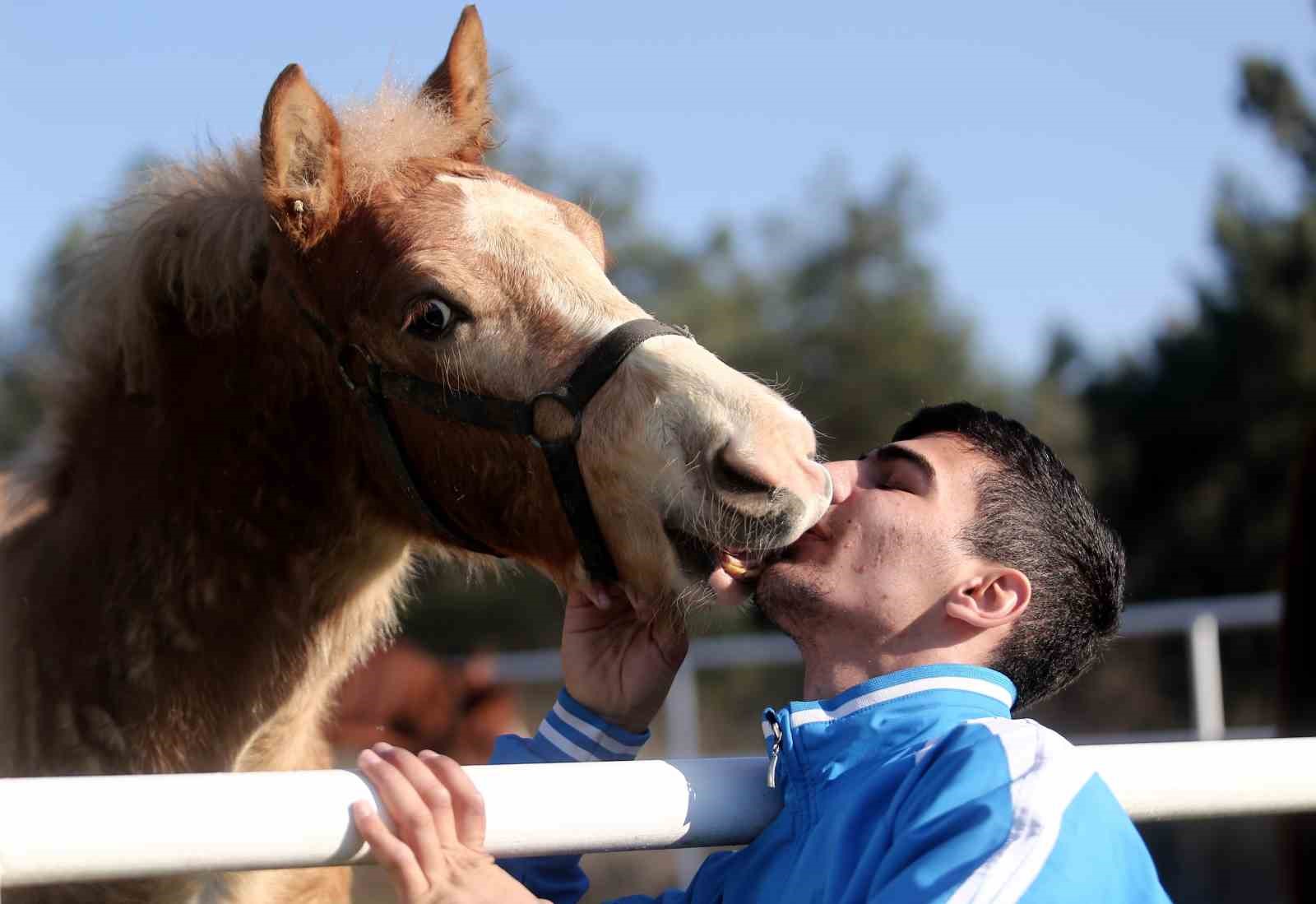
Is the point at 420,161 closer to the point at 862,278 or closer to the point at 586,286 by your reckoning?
the point at 586,286

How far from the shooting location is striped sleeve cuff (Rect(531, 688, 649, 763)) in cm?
199

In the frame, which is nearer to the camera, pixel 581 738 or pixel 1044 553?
pixel 1044 553

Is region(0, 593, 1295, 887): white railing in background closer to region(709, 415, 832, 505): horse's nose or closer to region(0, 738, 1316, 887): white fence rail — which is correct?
region(0, 738, 1316, 887): white fence rail

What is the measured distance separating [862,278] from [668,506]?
25.0 meters

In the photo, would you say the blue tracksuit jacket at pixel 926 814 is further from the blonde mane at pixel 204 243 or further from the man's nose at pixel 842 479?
the blonde mane at pixel 204 243

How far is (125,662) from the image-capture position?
2.37 metres

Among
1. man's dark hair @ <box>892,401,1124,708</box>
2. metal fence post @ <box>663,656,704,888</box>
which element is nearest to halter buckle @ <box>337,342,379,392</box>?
man's dark hair @ <box>892,401,1124,708</box>

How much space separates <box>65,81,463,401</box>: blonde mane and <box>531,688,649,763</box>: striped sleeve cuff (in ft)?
3.43

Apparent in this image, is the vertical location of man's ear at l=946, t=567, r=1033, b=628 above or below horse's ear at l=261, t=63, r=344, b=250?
below

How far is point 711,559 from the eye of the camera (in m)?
2.06

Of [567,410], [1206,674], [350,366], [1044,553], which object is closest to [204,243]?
[350,366]

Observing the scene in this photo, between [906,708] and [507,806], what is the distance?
59cm

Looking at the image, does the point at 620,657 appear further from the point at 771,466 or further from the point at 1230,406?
the point at 1230,406

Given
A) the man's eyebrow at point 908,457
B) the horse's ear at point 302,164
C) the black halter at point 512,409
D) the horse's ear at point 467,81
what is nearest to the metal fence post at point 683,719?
the horse's ear at point 467,81
